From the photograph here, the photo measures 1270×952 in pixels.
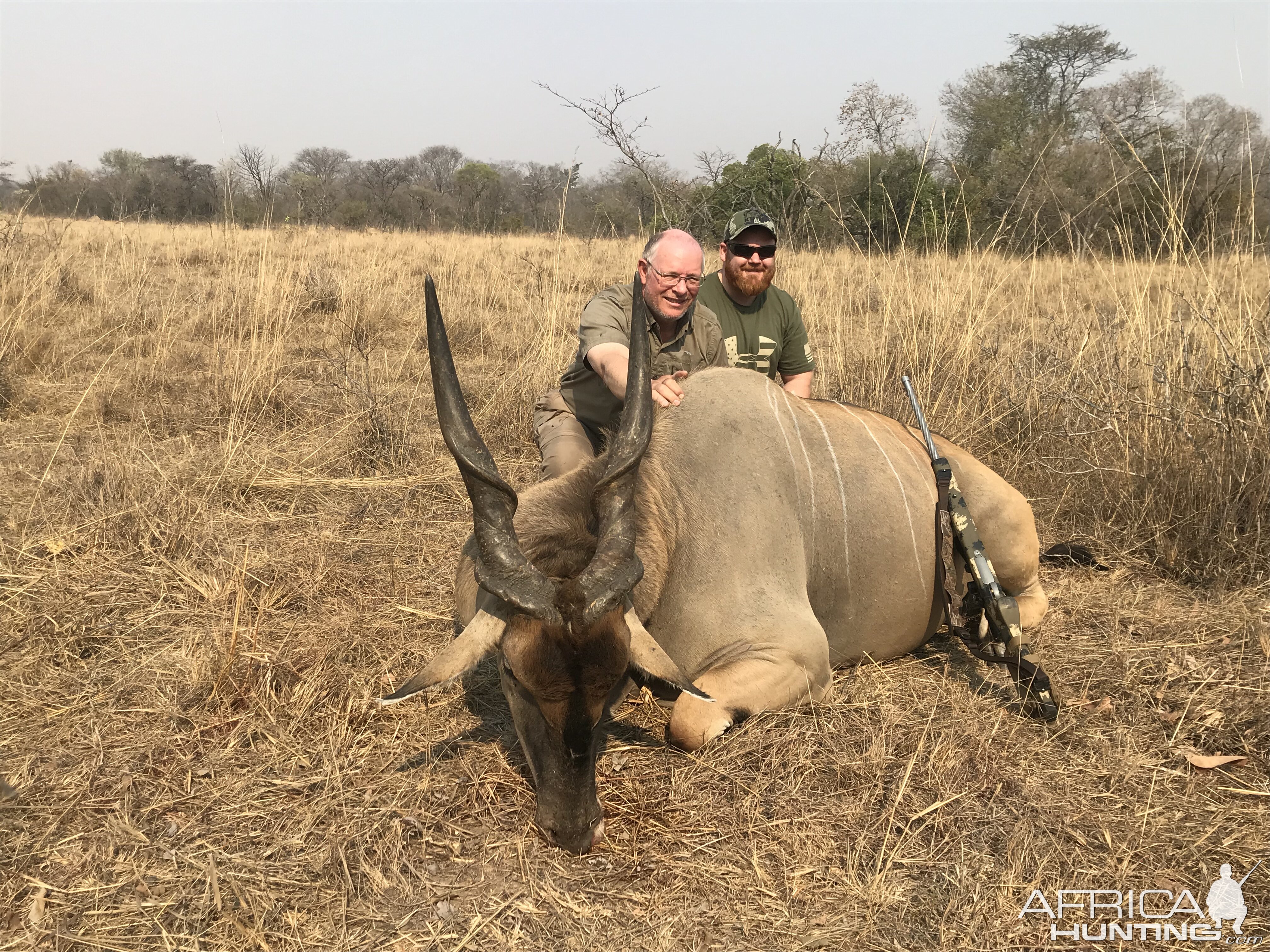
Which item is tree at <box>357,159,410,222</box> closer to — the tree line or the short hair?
the tree line

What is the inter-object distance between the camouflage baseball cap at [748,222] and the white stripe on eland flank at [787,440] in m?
1.63

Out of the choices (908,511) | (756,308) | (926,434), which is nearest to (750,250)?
(756,308)

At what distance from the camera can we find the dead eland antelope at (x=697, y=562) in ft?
9.25

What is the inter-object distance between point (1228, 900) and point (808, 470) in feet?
7.14

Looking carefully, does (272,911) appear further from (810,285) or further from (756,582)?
(810,285)

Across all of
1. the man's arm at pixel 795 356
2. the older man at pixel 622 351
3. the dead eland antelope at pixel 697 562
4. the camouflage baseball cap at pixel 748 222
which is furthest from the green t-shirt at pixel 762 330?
the dead eland antelope at pixel 697 562

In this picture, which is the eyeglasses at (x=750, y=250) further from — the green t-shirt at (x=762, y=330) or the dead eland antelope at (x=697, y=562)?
the dead eland antelope at (x=697, y=562)

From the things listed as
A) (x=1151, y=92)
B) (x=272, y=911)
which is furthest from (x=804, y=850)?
(x=1151, y=92)

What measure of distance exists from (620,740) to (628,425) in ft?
3.99

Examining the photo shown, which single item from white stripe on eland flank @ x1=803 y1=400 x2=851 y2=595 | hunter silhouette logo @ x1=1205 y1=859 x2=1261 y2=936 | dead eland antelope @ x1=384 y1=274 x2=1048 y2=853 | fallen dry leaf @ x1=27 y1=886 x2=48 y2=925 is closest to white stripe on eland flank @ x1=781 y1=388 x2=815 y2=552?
dead eland antelope @ x1=384 y1=274 x2=1048 y2=853

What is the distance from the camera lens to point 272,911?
2.56 m

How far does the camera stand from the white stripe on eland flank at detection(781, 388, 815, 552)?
407 cm

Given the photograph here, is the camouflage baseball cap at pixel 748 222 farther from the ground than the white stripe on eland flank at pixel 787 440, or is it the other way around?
the camouflage baseball cap at pixel 748 222

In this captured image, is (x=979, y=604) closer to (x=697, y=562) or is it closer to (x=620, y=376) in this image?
(x=697, y=562)
